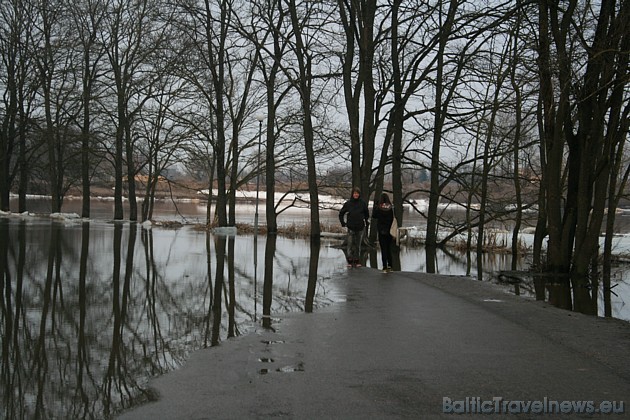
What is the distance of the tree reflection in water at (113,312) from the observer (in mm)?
5738

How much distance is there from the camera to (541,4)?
15.2 m

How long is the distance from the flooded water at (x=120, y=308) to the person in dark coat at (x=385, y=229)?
3.83 feet

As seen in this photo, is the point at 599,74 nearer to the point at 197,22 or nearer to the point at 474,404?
the point at 474,404

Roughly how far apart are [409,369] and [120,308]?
497cm

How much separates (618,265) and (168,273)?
614 inches

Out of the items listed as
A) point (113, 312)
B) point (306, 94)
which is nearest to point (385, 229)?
point (113, 312)

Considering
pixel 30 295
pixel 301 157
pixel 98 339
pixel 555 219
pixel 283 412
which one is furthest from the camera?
pixel 301 157

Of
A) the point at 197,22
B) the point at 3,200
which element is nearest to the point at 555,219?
the point at 197,22

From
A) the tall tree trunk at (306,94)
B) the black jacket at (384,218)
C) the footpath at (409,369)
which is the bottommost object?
the footpath at (409,369)

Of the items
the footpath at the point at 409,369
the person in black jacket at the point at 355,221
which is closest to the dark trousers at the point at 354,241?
the person in black jacket at the point at 355,221

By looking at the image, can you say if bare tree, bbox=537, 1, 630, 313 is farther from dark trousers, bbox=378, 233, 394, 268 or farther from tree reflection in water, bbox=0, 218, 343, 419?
tree reflection in water, bbox=0, 218, 343, 419

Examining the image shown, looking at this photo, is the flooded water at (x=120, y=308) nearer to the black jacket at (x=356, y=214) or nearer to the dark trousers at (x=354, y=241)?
the dark trousers at (x=354, y=241)

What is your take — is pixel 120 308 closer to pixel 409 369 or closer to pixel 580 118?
pixel 409 369

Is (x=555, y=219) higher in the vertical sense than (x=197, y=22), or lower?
lower
